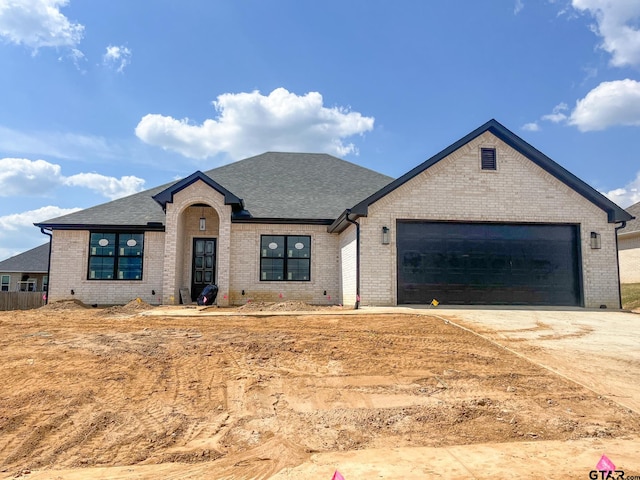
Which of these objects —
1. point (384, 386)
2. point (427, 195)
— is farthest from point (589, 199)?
point (384, 386)

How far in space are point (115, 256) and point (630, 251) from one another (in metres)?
25.3

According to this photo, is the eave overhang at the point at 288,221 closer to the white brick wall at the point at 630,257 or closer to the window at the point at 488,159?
the window at the point at 488,159

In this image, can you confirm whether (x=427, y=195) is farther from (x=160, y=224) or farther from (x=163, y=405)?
(x=163, y=405)

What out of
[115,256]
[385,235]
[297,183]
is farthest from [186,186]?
[385,235]

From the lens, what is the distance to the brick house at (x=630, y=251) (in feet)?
71.3

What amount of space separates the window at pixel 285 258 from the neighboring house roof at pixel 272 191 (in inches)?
35.8

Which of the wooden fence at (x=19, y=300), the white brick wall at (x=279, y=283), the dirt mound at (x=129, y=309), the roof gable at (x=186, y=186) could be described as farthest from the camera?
the wooden fence at (x=19, y=300)

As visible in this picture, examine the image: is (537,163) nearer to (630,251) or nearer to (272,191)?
(272,191)

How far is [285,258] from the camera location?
53.7 feet

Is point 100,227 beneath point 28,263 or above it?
above

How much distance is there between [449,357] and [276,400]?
3.12 m

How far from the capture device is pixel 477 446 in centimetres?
356

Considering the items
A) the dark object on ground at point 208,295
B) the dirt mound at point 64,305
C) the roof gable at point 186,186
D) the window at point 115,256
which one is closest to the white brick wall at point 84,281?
the window at point 115,256

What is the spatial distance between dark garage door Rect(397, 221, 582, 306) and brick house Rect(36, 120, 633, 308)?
34mm
